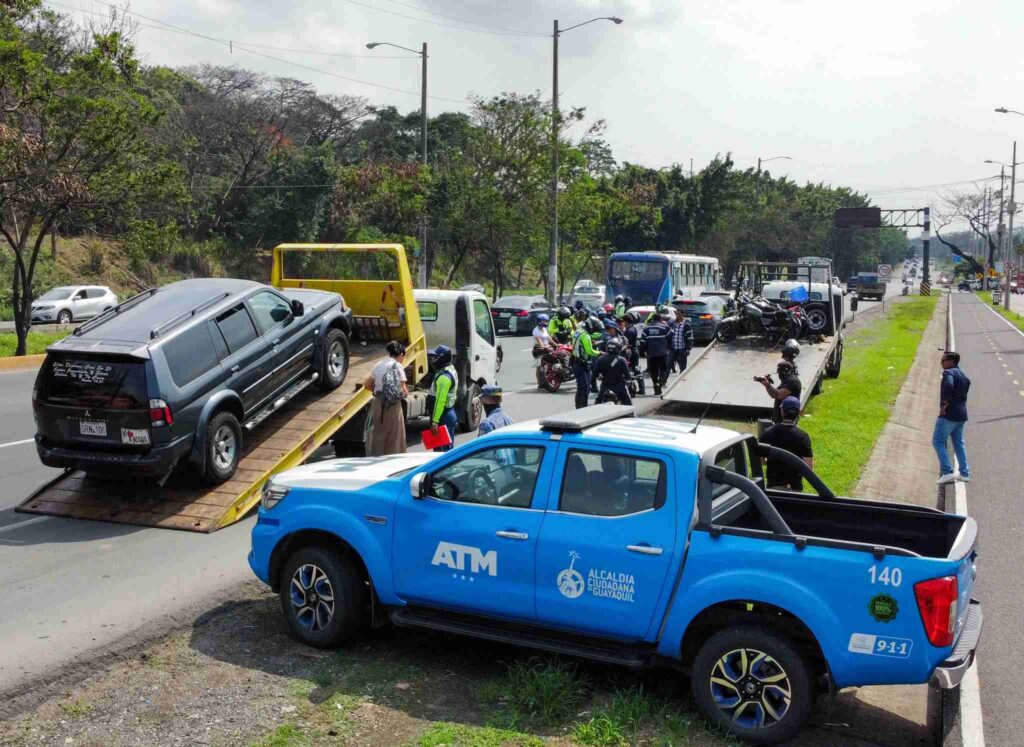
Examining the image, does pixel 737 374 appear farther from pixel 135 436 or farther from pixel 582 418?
pixel 582 418

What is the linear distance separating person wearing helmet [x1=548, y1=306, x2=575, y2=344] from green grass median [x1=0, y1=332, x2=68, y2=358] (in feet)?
37.8

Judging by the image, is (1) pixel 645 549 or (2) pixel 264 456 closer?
(1) pixel 645 549

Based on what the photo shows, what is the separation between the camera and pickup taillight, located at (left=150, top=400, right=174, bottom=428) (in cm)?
889

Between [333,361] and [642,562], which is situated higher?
[333,361]

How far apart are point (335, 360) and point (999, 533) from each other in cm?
753

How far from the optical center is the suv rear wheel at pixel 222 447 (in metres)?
9.36

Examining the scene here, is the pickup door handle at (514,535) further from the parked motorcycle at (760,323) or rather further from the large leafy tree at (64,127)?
the large leafy tree at (64,127)

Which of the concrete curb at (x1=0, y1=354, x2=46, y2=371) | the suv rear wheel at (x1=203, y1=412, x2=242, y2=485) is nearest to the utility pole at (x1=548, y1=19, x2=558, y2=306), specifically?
the concrete curb at (x1=0, y1=354, x2=46, y2=371)

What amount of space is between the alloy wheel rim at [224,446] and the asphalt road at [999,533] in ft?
22.2

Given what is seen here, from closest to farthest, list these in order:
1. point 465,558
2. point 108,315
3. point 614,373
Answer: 1. point 465,558
2. point 108,315
3. point 614,373

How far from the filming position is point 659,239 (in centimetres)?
6644

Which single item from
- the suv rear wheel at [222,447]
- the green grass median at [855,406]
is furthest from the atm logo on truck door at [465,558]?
the green grass median at [855,406]

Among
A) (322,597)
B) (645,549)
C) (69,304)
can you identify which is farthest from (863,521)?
(69,304)

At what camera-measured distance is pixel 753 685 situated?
5.25 meters
